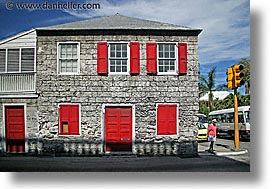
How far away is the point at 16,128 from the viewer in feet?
14.9

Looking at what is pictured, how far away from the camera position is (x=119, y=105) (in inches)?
178

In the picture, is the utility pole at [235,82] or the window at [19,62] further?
the window at [19,62]

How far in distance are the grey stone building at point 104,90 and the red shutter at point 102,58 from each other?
0.04 feet

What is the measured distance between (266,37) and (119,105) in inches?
78.4

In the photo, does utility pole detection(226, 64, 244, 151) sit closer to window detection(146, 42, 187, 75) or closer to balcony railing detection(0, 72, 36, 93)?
window detection(146, 42, 187, 75)

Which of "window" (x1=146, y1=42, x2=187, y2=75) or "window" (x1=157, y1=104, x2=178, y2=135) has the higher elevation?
"window" (x1=146, y1=42, x2=187, y2=75)

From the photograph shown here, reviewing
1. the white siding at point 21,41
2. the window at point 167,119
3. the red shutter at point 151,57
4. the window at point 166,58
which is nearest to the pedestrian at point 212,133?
the window at point 167,119

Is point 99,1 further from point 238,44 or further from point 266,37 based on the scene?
point 266,37

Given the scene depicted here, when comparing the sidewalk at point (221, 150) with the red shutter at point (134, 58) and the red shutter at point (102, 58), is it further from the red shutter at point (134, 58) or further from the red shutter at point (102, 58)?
the red shutter at point (102, 58)

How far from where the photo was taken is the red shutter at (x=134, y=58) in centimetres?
450

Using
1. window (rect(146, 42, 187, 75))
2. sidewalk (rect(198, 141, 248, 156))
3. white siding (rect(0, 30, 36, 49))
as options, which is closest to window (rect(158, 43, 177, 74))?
window (rect(146, 42, 187, 75))

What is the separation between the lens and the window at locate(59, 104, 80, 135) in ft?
14.9

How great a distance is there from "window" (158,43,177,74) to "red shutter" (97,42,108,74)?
67 centimetres
